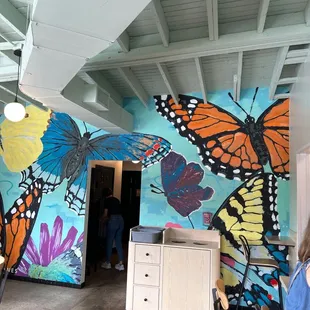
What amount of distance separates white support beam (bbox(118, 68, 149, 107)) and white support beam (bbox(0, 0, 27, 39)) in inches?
41.8

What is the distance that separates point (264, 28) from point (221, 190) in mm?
2336

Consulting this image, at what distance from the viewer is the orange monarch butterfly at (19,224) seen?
492 cm

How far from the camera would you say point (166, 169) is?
176 inches

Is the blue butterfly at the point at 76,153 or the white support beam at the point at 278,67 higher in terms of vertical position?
the white support beam at the point at 278,67

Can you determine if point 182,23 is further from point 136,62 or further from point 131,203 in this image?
point 131,203

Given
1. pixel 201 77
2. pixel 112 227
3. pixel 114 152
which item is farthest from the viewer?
pixel 112 227

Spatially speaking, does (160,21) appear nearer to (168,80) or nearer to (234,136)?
(168,80)

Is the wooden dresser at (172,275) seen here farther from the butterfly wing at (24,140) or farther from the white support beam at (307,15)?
the white support beam at (307,15)

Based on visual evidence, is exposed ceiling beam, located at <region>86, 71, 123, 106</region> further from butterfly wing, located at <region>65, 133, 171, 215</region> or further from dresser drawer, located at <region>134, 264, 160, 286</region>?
dresser drawer, located at <region>134, 264, 160, 286</region>

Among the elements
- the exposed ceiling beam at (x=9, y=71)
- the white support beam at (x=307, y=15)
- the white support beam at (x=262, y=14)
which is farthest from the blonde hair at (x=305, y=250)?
the exposed ceiling beam at (x=9, y=71)

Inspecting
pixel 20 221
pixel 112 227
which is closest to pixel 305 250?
pixel 112 227

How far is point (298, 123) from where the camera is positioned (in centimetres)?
335

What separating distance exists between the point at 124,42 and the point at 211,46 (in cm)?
84

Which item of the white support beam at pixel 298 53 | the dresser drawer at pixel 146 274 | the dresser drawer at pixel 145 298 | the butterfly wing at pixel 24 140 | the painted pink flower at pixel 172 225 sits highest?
the white support beam at pixel 298 53
